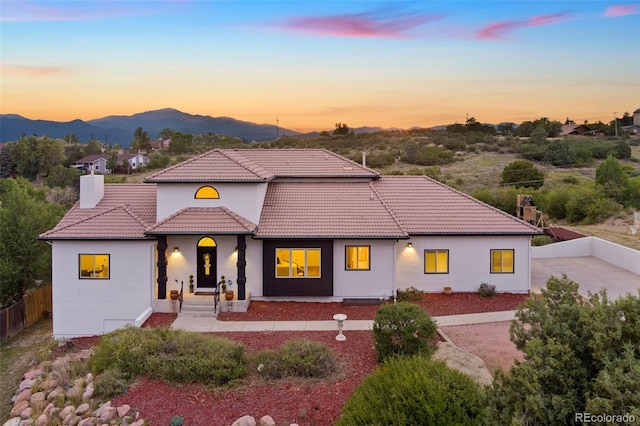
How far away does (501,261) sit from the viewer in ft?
67.6

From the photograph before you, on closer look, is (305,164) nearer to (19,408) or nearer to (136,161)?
(19,408)

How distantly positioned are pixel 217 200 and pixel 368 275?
6947 millimetres

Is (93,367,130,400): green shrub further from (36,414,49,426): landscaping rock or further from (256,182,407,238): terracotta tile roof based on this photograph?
(256,182,407,238): terracotta tile roof

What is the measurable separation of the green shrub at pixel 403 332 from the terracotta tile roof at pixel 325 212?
21.0 ft

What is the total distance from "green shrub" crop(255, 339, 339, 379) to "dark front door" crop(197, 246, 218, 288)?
7040 millimetres

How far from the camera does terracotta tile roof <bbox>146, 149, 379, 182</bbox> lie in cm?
1961

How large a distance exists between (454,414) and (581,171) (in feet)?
188

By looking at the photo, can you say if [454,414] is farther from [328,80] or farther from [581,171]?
[581,171]

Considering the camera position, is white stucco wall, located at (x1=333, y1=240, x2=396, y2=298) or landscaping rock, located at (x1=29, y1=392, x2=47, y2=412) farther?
white stucco wall, located at (x1=333, y1=240, x2=396, y2=298)

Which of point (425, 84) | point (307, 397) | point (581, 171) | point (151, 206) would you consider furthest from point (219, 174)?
point (581, 171)

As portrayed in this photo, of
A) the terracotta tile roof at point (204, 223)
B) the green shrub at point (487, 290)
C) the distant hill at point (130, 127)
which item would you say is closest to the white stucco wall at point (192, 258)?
the terracotta tile roof at point (204, 223)

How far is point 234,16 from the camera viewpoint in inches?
920

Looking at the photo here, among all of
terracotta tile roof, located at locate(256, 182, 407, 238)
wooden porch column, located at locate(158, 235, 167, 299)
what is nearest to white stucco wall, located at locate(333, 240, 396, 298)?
terracotta tile roof, located at locate(256, 182, 407, 238)

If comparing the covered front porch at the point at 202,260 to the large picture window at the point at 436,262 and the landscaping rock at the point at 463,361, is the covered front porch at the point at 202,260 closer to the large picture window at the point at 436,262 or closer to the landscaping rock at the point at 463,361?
the large picture window at the point at 436,262
